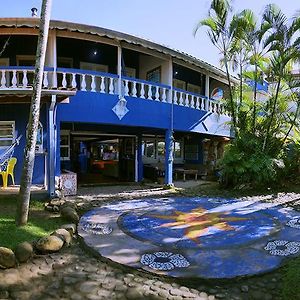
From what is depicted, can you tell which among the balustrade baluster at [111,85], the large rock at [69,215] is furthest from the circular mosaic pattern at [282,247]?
the balustrade baluster at [111,85]

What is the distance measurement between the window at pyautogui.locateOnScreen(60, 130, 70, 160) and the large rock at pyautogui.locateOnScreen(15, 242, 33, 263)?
8103 mm

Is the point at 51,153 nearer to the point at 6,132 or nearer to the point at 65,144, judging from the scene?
the point at 6,132

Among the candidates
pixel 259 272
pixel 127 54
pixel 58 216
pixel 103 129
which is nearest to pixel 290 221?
pixel 259 272

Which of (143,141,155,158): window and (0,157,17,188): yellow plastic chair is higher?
(143,141,155,158): window

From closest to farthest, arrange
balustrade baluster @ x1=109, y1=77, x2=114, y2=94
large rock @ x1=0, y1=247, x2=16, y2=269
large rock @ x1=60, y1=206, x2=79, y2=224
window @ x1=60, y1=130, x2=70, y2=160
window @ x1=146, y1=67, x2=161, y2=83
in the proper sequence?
large rock @ x1=0, y1=247, x2=16, y2=269 < large rock @ x1=60, y1=206, x2=79, y2=224 < balustrade baluster @ x1=109, y1=77, x2=114, y2=94 < window @ x1=60, y1=130, x2=70, y2=160 < window @ x1=146, y1=67, x2=161, y2=83

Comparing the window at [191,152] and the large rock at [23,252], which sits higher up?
the window at [191,152]

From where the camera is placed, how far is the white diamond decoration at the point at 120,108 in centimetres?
1035

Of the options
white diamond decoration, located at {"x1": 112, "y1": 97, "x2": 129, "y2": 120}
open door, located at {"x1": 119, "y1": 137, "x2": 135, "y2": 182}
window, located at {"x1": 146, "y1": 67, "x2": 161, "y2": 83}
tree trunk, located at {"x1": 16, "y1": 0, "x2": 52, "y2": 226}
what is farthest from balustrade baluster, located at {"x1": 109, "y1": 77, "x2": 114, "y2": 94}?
tree trunk, located at {"x1": 16, "y1": 0, "x2": 52, "y2": 226}

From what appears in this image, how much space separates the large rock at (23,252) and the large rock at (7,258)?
11 cm

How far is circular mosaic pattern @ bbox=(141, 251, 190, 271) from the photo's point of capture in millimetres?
4406

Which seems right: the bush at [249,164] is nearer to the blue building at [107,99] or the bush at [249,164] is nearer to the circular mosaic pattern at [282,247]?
the blue building at [107,99]

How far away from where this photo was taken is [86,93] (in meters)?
9.85

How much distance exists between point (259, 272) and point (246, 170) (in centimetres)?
660

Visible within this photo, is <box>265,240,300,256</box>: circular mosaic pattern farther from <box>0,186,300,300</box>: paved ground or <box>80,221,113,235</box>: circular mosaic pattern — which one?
<box>80,221,113,235</box>: circular mosaic pattern
